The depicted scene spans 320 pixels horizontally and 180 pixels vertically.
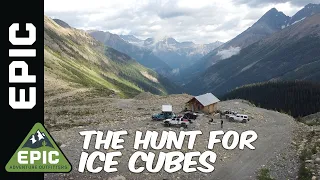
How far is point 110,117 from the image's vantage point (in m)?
59.9

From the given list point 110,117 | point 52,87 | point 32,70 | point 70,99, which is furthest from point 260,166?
point 52,87

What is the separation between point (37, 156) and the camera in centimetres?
1845

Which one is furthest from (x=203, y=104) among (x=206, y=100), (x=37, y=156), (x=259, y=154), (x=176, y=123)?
(x=37, y=156)

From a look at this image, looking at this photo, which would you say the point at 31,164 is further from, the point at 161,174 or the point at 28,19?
the point at 161,174

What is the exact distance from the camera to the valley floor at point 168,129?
31.8m

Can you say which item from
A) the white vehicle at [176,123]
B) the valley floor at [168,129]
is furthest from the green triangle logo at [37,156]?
the white vehicle at [176,123]

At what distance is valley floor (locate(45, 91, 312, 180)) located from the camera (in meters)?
31.8
